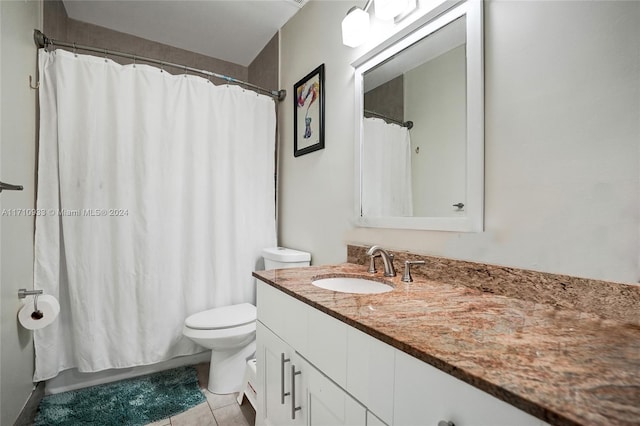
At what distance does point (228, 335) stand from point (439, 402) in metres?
1.35

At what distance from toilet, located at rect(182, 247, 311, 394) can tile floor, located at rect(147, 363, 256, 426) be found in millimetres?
74

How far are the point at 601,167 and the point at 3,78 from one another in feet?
6.78

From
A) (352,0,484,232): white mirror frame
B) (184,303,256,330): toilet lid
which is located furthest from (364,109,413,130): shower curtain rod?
(184,303,256,330): toilet lid

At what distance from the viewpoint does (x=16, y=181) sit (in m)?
1.34

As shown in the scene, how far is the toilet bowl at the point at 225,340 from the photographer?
5.33ft

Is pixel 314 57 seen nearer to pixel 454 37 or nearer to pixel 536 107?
pixel 454 37

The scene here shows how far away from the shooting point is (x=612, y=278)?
711 mm

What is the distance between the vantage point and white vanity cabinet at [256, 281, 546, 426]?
0.50 metres

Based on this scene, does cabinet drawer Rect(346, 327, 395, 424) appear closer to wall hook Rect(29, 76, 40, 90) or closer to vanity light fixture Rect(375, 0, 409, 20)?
vanity light fixture Rect(375, 0, 409, 20)

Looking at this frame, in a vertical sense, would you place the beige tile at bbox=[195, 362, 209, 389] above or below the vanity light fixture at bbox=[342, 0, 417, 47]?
below

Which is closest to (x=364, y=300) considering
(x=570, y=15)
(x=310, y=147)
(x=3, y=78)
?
(x=570, y=15)

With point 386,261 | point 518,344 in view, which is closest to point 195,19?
point 386,261

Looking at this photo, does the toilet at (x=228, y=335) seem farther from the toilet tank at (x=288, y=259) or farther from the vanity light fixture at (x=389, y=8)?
the vanity light fixture at (x=389, y=8)

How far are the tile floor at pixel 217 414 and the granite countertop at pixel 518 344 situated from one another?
1022mm
